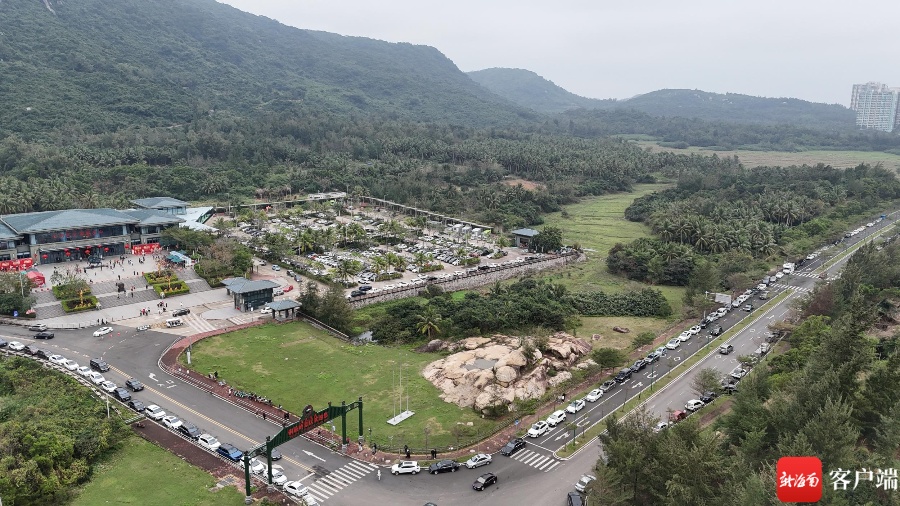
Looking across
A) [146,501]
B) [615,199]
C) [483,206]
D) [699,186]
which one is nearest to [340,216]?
[483,206]

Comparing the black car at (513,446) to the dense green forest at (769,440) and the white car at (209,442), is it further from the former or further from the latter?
the white car at (209,442)

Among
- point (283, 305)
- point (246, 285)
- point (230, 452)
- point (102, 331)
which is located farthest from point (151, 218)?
point (230, 452)

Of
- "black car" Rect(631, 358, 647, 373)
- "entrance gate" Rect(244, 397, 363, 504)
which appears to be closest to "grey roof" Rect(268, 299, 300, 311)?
"entrance gate" Rect(244, 397, 363, 504)

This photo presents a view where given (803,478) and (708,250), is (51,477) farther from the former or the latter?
(708,250)

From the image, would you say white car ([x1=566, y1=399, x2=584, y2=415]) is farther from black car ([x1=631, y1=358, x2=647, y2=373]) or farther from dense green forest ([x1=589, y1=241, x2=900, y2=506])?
dense green forest ([x1=589, y1=241, x2=900, y2=506])

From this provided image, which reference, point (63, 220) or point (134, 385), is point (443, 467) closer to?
point (134, 385)

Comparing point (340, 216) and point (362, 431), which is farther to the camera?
point (340, 216)
